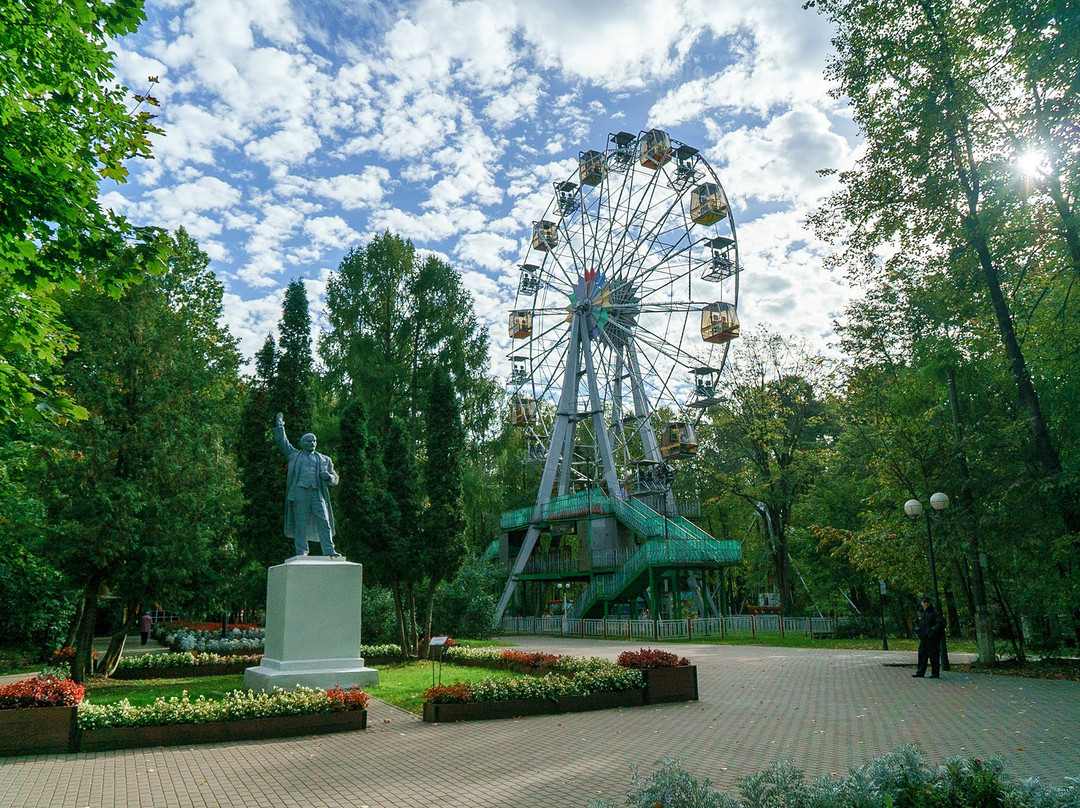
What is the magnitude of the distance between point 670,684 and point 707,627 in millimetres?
19090

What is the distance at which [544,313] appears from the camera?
41219 mm

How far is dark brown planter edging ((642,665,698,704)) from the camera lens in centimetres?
1310

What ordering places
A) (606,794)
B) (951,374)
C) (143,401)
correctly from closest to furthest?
(606,794) < (143,401) < (951,374)

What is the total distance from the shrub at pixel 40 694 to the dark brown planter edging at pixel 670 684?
856 centimetres

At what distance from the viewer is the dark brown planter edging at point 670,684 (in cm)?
1310

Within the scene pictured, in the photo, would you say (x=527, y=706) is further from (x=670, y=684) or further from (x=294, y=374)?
(x=294, y=374)

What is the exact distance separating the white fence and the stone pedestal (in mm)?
17828

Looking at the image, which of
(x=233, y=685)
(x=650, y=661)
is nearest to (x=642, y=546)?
(x=650, y=661)

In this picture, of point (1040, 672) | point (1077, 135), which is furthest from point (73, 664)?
point (1077, 135)

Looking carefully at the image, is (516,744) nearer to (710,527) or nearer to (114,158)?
(114,158)

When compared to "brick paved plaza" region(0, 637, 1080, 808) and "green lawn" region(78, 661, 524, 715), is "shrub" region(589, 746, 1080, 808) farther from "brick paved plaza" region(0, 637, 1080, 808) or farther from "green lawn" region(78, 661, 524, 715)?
"green lawn" region(78, 661, 524, 715)

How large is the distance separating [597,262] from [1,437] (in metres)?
29.3

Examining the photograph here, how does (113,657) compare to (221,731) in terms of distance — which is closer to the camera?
(221,731)

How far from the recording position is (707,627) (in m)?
31.3
